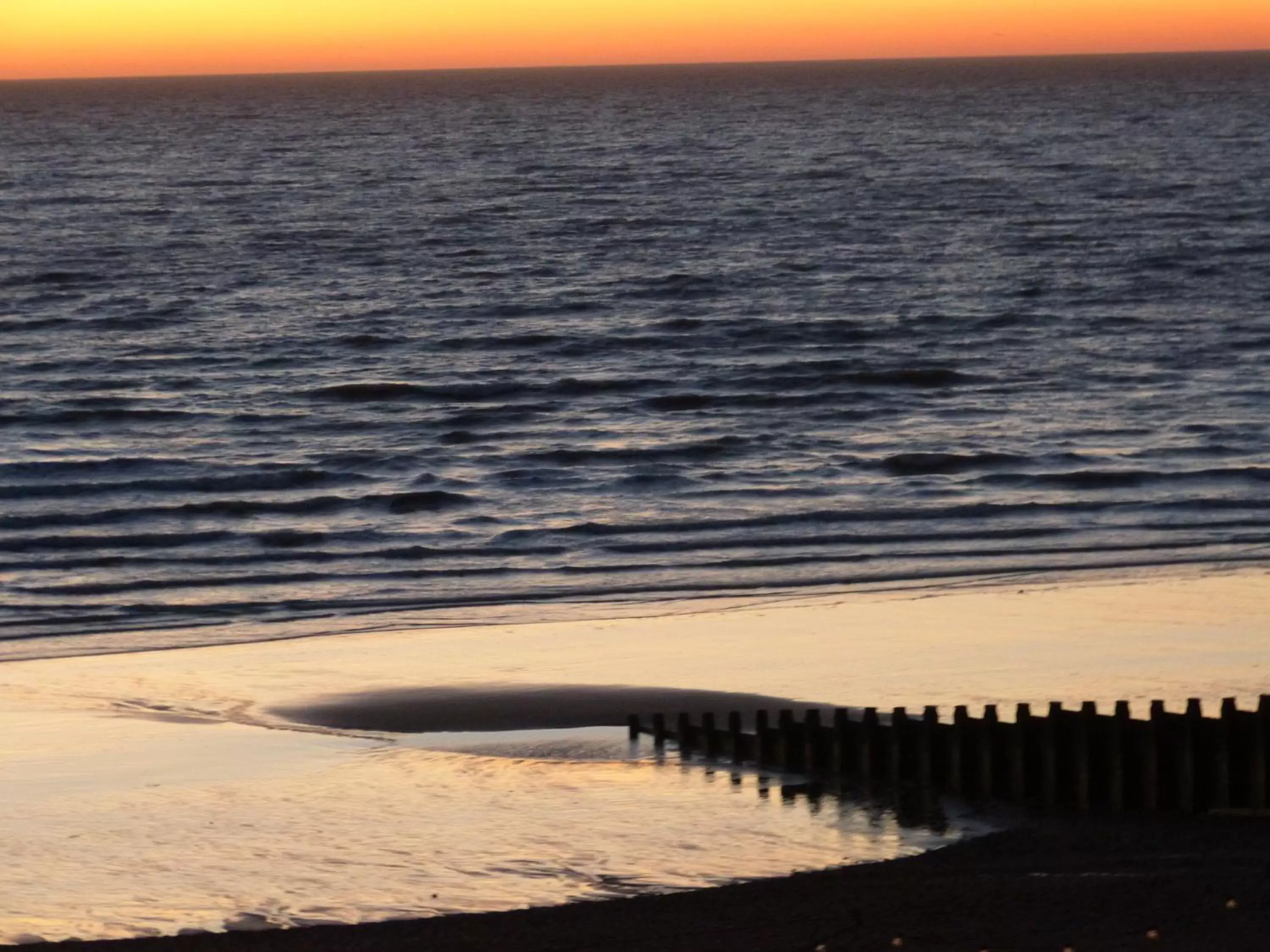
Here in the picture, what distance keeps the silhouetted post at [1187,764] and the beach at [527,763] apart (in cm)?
14

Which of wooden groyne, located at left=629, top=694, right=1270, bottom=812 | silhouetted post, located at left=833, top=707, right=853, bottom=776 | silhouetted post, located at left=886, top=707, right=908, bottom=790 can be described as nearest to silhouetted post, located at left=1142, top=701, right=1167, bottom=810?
wooden groyne, located at left=629, top=694, right=1270, bottom=812

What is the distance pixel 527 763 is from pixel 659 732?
2.20 feet

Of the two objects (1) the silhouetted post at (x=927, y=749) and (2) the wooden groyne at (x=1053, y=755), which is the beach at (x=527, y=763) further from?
(1) the silhouetted post at (x=927, y=749)

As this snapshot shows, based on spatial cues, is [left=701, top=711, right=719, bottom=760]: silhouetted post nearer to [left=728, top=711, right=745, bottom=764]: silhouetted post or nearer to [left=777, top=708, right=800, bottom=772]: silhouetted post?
[left=728, top=711, right=745, bottom=764]: silhouetted post

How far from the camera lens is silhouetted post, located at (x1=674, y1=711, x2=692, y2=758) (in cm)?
1014

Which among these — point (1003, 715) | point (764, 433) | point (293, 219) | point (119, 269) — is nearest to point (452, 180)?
point (293, 219)

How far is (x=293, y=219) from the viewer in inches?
2682

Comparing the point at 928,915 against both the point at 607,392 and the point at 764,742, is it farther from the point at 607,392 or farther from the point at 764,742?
the point at 607,392

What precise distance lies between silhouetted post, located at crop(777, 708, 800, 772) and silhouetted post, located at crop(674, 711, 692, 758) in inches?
24.9

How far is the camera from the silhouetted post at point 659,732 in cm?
1032

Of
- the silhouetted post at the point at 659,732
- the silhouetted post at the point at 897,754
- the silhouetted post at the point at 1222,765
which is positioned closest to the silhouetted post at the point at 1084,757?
the silhouetted post at the point at 1222,765

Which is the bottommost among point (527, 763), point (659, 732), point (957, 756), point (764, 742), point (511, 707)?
point (511, 707)

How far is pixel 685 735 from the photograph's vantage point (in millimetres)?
10156


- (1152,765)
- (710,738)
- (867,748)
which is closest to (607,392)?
(710,738)
